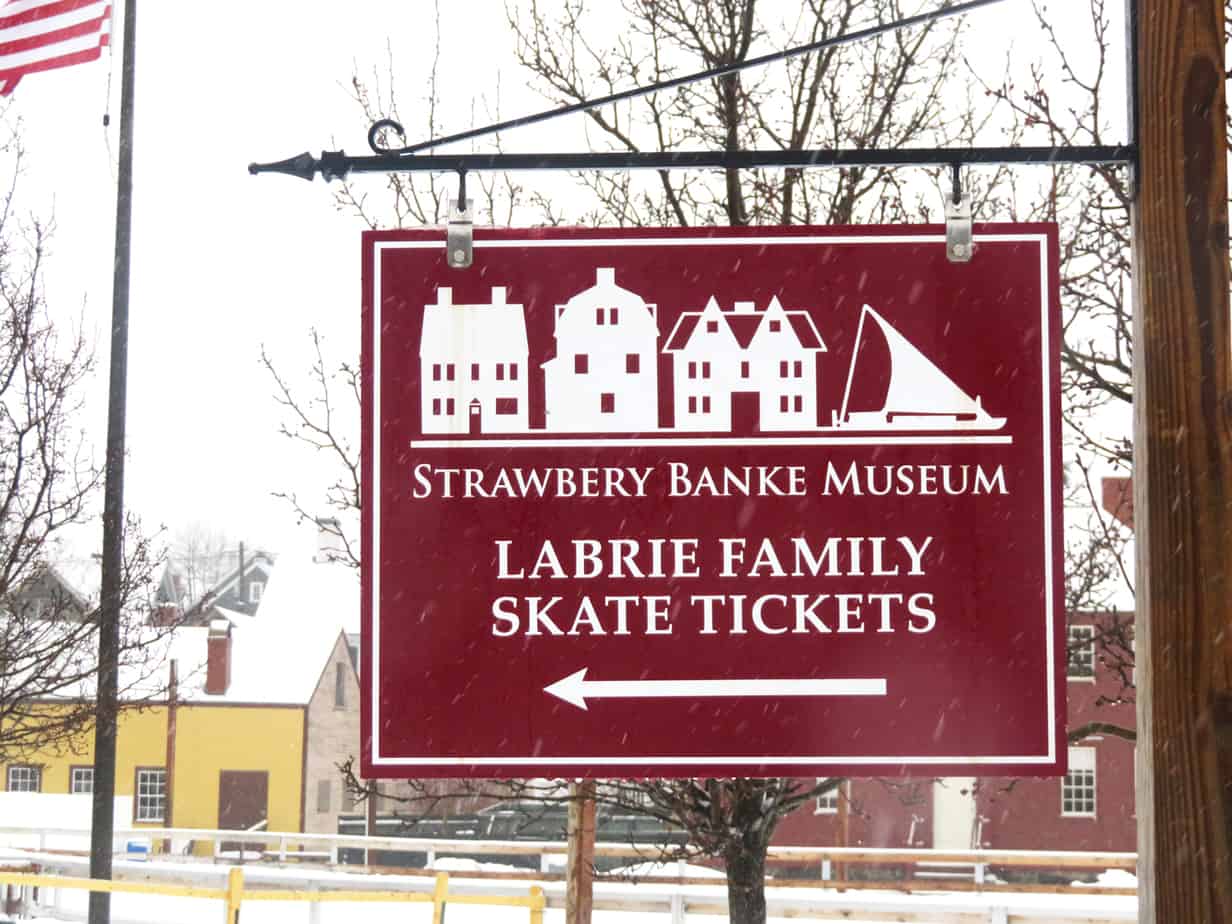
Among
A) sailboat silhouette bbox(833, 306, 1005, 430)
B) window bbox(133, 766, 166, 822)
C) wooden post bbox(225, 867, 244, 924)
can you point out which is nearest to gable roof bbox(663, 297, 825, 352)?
sailboat silhouette bbox(833, 306, 1005, 430)

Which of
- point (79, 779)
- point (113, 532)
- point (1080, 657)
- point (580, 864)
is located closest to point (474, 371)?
point (580, 864)

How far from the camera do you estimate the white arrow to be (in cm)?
325

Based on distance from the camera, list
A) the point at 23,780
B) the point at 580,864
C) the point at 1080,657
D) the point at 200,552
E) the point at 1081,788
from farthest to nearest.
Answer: the point at 200,552 → the point at 23,780 → the point at 1081,788 → the point at 1080,657 → the point at 580,864

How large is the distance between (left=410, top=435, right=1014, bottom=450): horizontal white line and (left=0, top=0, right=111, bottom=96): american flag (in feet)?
17.5

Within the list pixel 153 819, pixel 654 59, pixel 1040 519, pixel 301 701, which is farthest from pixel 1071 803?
pixel 1040 519

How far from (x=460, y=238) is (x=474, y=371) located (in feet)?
0.95

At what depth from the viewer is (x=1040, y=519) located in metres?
3.25

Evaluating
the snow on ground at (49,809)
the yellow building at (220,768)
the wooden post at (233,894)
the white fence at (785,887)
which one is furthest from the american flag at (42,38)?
the yellow building at (220,768)

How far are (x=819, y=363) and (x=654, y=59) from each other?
647 centimetres

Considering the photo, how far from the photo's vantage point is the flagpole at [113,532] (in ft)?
38.0

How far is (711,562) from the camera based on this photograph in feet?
10.8

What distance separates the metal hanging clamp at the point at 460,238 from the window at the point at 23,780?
42560 mm

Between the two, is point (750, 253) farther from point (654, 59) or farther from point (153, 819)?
point (153, 819)

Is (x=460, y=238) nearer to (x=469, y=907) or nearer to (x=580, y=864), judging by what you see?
(x=580, y=864)
